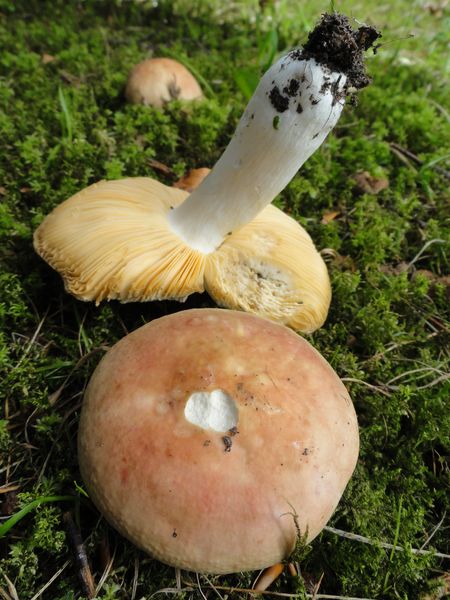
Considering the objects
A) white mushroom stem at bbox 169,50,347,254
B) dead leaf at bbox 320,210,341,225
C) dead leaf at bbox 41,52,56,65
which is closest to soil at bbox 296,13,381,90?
white mushroom stem at bbox 169,50,347,254

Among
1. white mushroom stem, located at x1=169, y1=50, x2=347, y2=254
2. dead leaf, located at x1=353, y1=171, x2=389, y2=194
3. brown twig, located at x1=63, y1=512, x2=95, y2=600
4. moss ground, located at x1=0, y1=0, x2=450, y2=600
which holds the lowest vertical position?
brown twig, located at x1=63, y1=512, x2=95, y2=600

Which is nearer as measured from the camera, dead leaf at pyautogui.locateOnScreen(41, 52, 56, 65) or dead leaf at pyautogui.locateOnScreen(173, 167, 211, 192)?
dead leaf at pyautogui.locateOnScreen(173, 167, 211, 192)

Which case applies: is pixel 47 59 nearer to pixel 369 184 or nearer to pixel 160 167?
pixel 160 167

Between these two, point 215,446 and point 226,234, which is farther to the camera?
point 226,234

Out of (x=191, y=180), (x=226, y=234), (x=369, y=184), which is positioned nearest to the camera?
(x=226, y=234)

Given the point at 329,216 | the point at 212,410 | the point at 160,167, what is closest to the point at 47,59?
the point at 160,167

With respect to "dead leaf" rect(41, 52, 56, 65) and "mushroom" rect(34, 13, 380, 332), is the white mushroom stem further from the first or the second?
"dead leaf" rect(41, 52, 56, 65)

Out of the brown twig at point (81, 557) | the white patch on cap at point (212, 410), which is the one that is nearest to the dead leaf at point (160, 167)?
the white patch on cap at point (212, 410)
